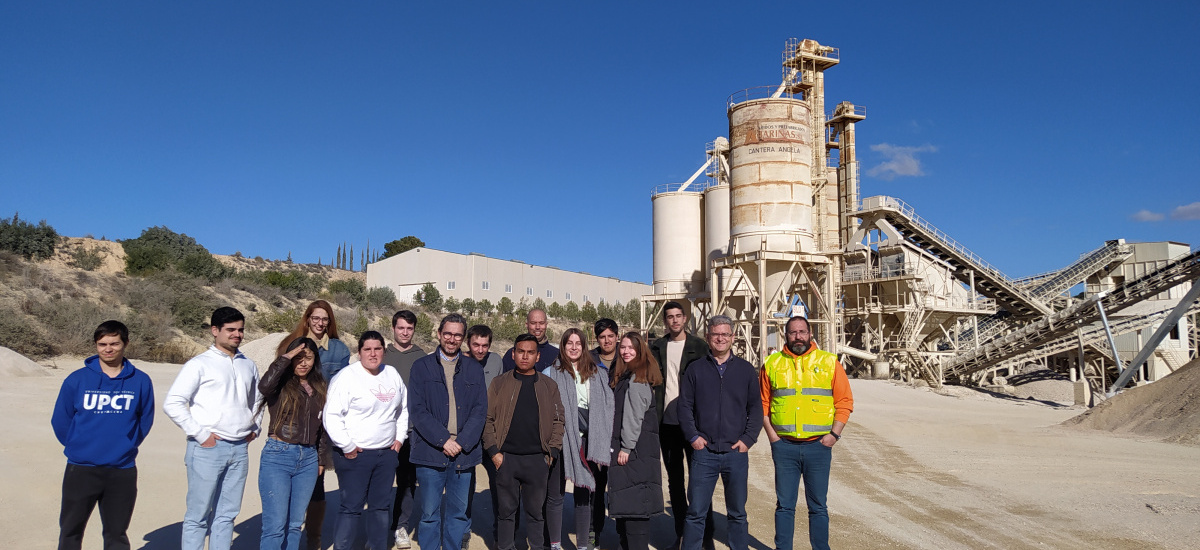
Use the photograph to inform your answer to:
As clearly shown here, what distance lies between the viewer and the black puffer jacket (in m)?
5.78

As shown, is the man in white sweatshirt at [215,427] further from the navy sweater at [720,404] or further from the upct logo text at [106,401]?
the navy sweater at [720,404]

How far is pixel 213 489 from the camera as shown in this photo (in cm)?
487

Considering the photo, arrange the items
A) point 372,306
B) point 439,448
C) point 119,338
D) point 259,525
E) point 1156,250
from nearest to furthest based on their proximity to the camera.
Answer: point 119,338
point 439,448
point 259,525
point 1156,250
point 372,306

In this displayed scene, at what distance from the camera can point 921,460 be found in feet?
39.9

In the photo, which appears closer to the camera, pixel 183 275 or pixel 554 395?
pixel 554 395

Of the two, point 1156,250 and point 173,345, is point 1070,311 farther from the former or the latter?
point 173,345


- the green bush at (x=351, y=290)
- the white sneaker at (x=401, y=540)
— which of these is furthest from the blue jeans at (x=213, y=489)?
the green bush at (x=351, y=290)

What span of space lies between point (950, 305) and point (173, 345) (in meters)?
31.7

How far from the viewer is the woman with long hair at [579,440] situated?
589 centimetres

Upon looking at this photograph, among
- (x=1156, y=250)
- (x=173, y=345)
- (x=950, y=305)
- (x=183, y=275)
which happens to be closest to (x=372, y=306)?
(x=183, y=275)

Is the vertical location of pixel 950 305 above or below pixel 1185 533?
above

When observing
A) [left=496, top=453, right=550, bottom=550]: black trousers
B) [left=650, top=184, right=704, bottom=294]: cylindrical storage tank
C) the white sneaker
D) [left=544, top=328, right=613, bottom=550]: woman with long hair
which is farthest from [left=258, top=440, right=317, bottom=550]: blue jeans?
[left=650, top=184, right=704, bottom=294]: cylindrical storage tank

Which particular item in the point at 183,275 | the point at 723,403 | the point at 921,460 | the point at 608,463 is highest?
the point at 183,275

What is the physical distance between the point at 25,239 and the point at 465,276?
27.5 metres
